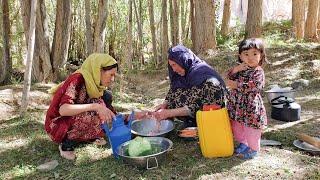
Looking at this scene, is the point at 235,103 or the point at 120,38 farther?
the point at 120,38

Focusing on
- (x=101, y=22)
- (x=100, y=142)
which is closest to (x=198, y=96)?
(x=100, y=142)

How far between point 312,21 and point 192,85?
8183 millimetres

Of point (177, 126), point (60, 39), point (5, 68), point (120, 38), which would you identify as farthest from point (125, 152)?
point (120, 38)

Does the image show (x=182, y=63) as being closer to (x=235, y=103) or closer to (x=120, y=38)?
(x=235, y=103)

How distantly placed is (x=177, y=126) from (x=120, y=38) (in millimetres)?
6896

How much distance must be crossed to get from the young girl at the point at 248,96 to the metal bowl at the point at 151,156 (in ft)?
2.03

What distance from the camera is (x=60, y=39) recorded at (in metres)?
6.32

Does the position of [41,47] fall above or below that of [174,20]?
below

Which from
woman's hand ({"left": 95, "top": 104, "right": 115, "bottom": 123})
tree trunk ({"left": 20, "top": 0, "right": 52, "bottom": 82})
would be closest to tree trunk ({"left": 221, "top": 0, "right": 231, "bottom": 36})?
tree trunk ({"left": 20, "top": 0, "right": 52, "bottom": 82})

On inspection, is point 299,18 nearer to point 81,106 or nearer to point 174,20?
point 174,20

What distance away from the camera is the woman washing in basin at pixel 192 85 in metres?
3.55

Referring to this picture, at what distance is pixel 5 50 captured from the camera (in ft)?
23.4

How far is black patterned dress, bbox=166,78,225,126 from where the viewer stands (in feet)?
11.6

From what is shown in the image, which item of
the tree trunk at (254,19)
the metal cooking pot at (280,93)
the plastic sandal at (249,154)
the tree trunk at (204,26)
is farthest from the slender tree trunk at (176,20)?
the plastic sandal at (249,154)
